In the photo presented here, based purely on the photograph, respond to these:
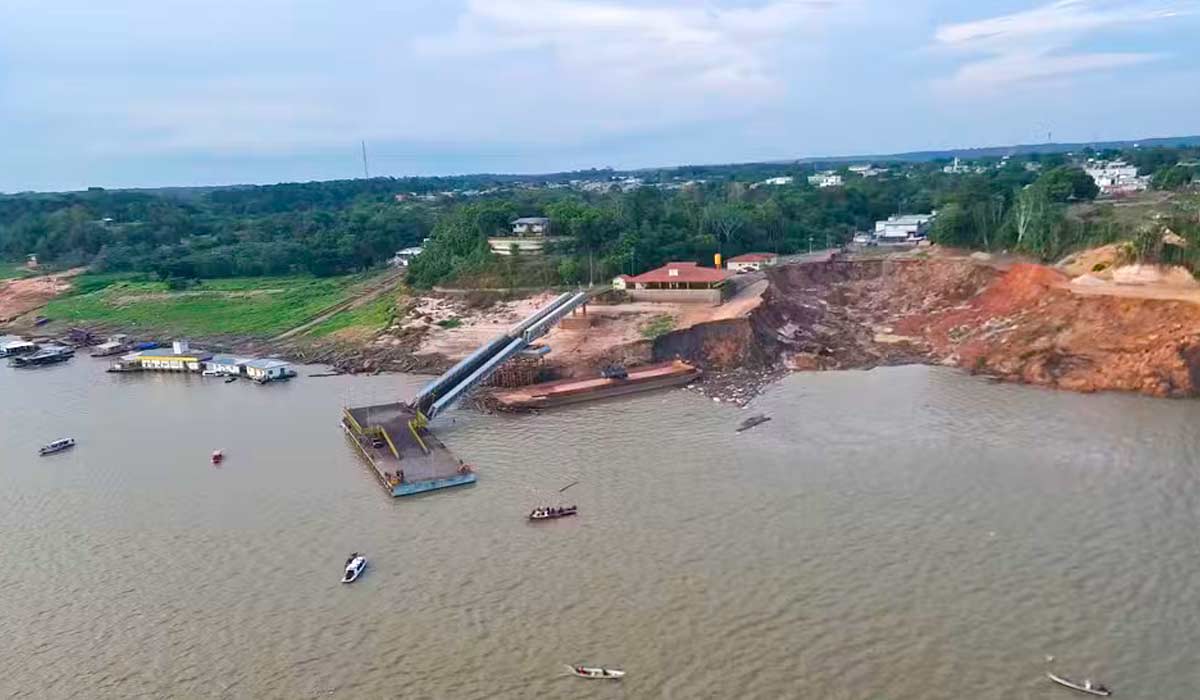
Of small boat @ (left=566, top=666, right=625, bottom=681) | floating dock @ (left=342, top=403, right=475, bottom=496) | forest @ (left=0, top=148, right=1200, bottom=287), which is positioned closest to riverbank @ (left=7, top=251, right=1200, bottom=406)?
forest @ (left=0, top=148, right=1200, bottom=287)

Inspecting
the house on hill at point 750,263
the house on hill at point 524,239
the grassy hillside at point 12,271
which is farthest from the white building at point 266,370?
the grassy hillside at point 12,271

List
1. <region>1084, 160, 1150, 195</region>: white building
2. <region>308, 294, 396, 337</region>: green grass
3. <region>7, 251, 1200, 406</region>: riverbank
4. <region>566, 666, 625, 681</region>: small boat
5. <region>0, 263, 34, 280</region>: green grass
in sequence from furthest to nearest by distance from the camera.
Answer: <region>1084, 160, 1150, 195</region>: white building < <region>0, 263, 34, 280</region>: green grass < <region>308, 294, 396, 337</region>: green grass < <region>7, 251, 1200, 406</region>: riverbank < <region>566, 666, 625, 681</region>: small boat

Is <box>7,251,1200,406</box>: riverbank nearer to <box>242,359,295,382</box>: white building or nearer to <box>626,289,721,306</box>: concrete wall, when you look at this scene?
<box>626,289,721,306</box>: concrete wall

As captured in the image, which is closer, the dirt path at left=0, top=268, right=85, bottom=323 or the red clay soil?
the red clay soil

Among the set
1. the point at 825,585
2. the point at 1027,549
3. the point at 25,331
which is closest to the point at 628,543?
the point at 825,585

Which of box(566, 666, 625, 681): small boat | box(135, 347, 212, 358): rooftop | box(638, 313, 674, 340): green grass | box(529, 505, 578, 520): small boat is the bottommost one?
box(566, 666, 625, 681): small boat

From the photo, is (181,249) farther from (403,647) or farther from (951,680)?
(951,680)

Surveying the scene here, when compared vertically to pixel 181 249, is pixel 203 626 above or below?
below

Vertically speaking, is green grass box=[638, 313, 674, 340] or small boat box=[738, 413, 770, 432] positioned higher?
green grass box=[638, 313, 674, 340]
